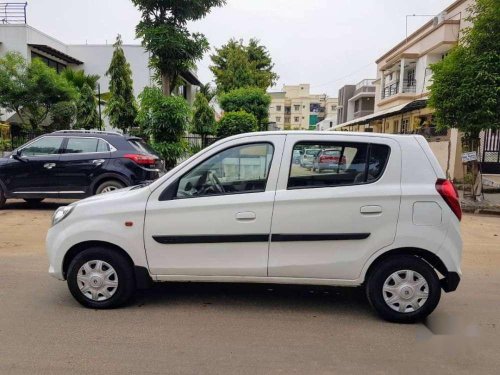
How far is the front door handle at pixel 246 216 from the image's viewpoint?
3764mm

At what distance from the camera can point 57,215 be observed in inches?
161

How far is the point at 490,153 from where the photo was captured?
1575 centimetres

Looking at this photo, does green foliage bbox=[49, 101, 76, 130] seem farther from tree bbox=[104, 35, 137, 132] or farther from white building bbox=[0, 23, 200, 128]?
white building bbox=[0, 23, 200, 128]

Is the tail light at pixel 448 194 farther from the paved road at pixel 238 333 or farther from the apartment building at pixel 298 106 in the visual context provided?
the apartment building at pixel 298 106

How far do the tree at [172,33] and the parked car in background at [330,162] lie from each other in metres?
9.63

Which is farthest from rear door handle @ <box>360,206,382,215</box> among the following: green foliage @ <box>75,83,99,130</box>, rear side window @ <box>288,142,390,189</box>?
green foliage @ <box>75,83,99,130</box>

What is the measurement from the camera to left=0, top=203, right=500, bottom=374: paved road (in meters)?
3.10

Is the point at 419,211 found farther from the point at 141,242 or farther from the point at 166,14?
the point at 166,14

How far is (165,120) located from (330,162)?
9668mm

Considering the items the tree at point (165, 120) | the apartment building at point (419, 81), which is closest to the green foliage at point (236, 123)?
the tree at point (165, 120)

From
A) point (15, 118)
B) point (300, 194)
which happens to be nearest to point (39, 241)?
point (300, 194)

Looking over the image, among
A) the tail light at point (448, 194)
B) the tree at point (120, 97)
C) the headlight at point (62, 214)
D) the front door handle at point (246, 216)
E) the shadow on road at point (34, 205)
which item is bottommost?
the shadow on road at point (34, 205)

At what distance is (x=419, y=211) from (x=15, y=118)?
21698 mm

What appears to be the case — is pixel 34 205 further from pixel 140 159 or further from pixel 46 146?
pixel 140 159
